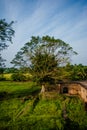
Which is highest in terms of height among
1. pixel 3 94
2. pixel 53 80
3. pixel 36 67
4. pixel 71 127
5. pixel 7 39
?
pixel 7 39

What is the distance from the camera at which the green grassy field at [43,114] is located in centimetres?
2217

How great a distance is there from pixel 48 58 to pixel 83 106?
13.9 m

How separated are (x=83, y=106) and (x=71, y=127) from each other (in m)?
11.9

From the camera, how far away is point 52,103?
122 feet

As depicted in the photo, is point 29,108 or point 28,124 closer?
point 28,124

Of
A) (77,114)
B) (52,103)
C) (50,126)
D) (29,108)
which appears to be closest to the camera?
(50,126)

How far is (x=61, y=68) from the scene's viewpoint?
43.9 meters

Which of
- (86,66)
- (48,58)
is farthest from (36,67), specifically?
(86,66)

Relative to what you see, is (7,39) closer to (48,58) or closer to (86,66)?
(48,58)

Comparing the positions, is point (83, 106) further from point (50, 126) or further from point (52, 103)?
point (50, 126)

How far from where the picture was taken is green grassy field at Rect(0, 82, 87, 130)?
2217cm

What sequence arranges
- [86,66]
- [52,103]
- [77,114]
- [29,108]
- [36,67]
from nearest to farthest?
[77,114], [29,108], [52,103], [36,67], [86,66]

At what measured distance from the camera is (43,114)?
29.8m

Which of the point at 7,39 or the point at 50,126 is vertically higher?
the point at 7,39
